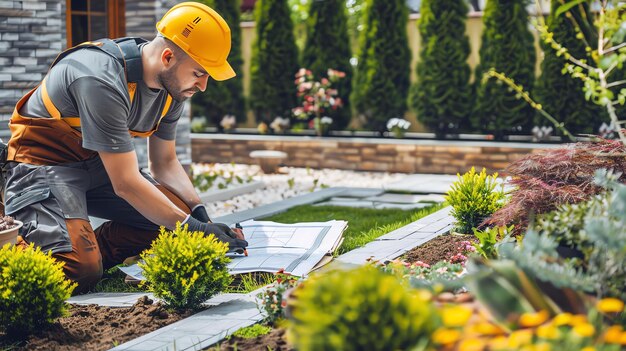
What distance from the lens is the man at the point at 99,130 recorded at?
13.5 feet

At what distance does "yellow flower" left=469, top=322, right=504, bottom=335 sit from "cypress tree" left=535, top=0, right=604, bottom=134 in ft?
29.4

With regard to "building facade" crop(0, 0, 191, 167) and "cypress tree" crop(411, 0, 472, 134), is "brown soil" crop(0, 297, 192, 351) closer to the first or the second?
"building facade" crop(0, 0, 191, 167)

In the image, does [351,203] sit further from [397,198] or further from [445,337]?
[445,337]

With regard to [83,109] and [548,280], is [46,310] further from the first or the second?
[548,280]

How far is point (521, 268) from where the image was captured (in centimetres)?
235

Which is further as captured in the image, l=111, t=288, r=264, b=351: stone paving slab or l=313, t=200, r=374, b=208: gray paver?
l=313, t=200, r=374, b=208: gray paver

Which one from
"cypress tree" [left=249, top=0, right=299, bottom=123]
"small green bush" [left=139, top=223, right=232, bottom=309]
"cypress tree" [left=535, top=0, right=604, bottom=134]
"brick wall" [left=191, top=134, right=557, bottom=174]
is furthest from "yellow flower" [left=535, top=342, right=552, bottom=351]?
"cypress tree" [left=249, top=0, right=299, bottom=123]

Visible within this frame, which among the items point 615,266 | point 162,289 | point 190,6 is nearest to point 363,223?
point 190,6

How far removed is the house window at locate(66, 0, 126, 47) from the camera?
764 cm

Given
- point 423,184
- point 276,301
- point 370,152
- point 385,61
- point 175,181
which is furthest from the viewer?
point 385,61

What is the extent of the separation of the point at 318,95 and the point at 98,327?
8.78m

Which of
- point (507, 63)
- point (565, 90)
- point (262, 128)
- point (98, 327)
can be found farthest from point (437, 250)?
point (262, 128)

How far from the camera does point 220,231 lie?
4230 mm

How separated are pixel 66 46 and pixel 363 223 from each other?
124 inches
